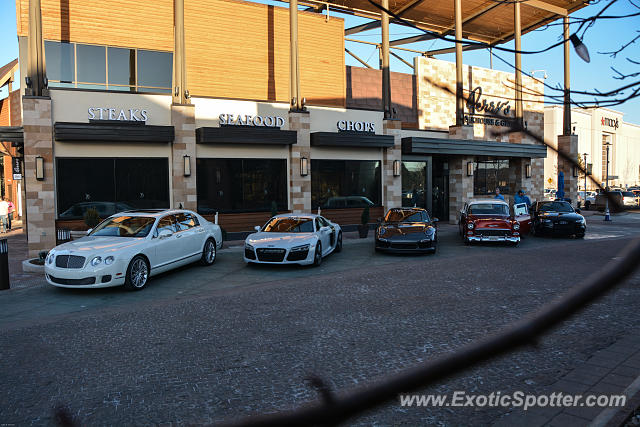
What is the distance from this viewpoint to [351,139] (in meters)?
21.7

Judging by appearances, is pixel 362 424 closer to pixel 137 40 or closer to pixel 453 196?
pixel 137 40

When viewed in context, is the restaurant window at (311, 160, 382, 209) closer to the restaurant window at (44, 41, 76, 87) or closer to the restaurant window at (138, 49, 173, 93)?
the restaurant window at (138, 49, 173, 93)

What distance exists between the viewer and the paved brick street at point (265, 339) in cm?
456

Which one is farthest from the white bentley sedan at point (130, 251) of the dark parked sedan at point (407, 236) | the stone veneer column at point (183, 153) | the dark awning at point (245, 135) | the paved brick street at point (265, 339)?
the dark awning at point (245, 135)

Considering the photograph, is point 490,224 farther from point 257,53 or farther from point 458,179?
point 257,53

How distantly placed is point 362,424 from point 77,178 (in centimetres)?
1583

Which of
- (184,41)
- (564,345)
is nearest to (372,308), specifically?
(564,345)

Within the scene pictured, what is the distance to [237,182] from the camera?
783 inches

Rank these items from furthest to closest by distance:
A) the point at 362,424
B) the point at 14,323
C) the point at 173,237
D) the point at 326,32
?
the point at 326,32
the point at 173,237
the point at 14,323
the point at 362,424

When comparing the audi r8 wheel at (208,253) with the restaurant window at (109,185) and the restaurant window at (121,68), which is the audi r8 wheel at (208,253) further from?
the restaurant window at (121,68)

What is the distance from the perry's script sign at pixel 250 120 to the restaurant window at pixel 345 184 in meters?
2.48

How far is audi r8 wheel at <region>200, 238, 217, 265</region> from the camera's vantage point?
13195 mm

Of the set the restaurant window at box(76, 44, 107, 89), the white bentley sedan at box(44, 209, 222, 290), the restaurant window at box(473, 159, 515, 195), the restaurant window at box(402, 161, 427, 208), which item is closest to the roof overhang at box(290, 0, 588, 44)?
the restaurant window at box(402, 161, 427, 208)

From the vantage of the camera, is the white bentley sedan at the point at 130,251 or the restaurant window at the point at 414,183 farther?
the restaurant window at the point at 414,183
